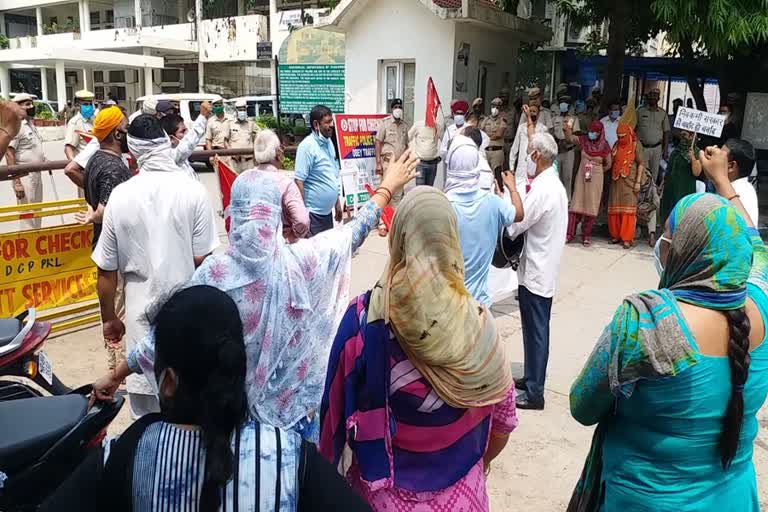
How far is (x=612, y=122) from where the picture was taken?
10109 mm

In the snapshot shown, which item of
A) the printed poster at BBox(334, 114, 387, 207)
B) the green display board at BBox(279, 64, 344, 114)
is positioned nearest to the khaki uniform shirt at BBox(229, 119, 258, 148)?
the green display board at BBox(279, 64, 344, 114)

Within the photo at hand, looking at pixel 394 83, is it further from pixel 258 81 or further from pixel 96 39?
pixel 96 39

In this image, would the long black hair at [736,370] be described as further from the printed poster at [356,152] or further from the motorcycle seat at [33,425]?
the printed poster at [356,152]

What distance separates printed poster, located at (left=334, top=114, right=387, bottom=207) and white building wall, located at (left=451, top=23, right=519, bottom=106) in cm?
197

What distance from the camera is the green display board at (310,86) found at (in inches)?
488

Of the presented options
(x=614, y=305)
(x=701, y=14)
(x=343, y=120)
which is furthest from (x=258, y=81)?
(x=614, y=305)

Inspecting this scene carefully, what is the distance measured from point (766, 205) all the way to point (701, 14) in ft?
20.3

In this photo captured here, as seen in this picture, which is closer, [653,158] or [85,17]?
[653,158]

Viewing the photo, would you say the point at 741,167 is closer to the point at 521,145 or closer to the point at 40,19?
the point at 521,145

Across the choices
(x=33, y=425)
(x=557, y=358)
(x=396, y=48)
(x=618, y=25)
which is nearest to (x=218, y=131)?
(x=396, y=48)

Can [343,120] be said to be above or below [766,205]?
above

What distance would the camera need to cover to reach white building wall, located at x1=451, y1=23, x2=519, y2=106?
37.0 feet

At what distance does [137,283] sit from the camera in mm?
3207

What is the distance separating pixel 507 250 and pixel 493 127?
A: 6.99m
